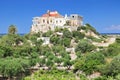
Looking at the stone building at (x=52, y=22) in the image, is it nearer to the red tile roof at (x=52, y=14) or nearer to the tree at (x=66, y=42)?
the red tile roof at (x=52, y=14)

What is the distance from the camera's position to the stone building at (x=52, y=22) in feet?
278

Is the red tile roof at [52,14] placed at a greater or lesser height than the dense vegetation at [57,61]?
greater

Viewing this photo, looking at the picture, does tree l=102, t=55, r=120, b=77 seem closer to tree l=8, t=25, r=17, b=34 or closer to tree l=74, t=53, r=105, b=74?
tree l=74, t=53, r=105, b=74

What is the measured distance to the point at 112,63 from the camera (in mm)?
45094

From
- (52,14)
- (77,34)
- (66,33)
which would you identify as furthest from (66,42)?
(52,14)

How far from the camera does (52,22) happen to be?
85250 mm

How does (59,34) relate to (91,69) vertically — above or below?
above

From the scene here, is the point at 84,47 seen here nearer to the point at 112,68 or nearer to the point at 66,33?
the point at 66,33

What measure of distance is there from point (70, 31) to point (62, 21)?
4.98m

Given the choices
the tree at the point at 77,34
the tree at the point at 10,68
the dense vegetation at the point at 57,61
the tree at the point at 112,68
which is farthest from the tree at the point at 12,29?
the tree at the point at 112,68

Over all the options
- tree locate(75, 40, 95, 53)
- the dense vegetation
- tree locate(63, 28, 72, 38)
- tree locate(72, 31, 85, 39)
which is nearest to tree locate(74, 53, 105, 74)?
the dense vegetation

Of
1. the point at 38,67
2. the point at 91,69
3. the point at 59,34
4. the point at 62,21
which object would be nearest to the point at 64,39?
A: the point at 59,34

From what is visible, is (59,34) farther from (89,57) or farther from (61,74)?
(61,74)

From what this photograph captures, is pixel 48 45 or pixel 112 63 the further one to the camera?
pixel 48 45
